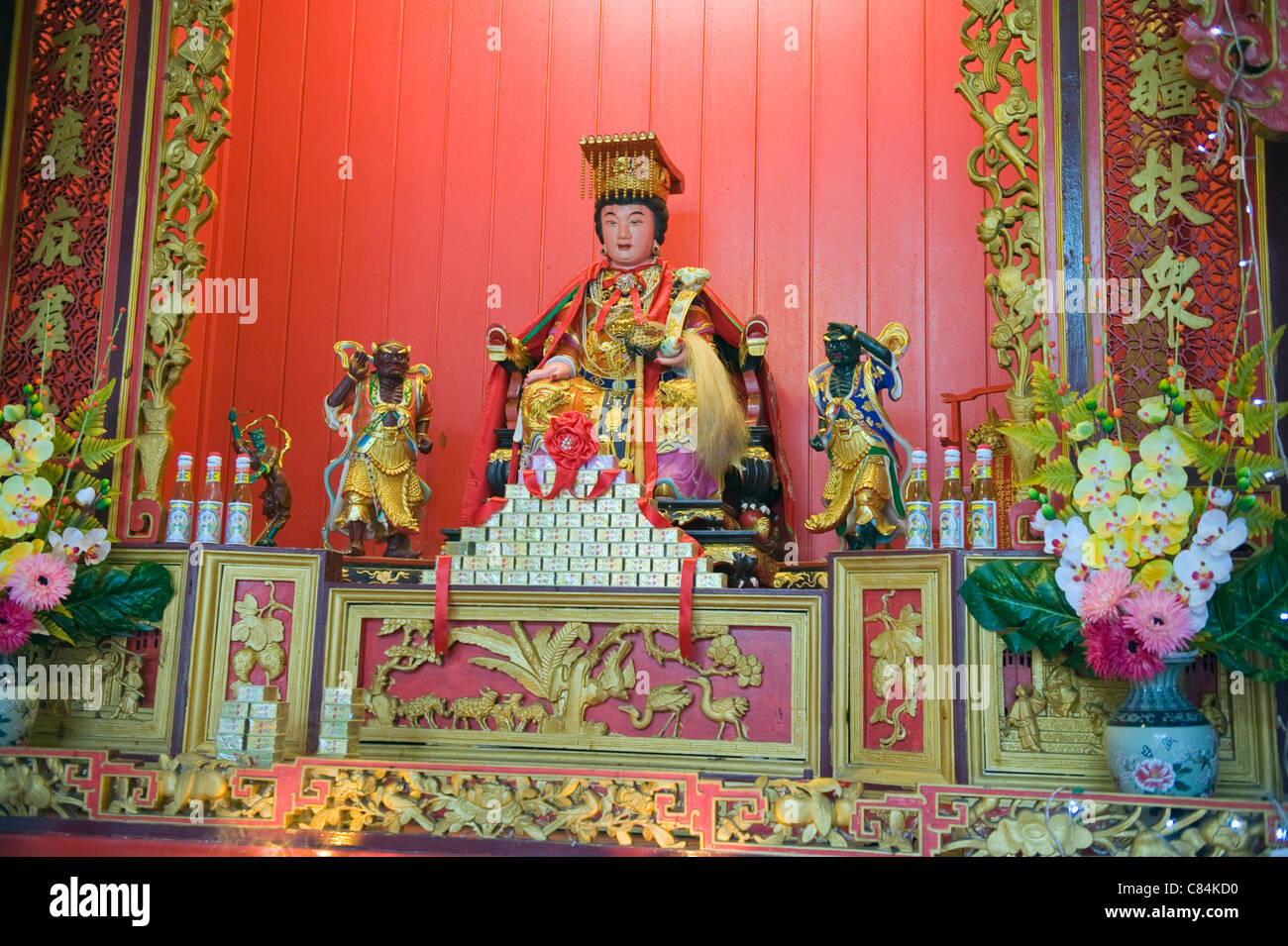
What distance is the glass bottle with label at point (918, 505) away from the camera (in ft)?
12.6

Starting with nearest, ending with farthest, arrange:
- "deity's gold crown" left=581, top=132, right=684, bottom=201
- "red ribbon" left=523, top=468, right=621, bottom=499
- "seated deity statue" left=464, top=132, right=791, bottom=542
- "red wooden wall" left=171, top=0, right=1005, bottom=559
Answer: "red ribbon" left=523, top=468, right=621, bottom=499
"seated deity statue" left=464, top=132, right=791, bottom=542
"deity's gold crown" left=581, top=132, right=684, bottom=201
"red wooden wall" left=171, top=0, right=1005, bottom=559

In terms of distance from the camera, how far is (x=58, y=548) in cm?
414

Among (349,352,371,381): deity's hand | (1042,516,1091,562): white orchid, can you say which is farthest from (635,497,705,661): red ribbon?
(349,352,371,381): deity's hand

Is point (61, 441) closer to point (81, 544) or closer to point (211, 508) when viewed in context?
point (81, 544)

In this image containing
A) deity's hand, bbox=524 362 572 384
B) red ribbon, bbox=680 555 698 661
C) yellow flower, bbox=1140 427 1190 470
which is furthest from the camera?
deity's hand, bbox=524 362 572 384

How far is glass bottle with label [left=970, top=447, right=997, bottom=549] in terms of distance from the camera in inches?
149

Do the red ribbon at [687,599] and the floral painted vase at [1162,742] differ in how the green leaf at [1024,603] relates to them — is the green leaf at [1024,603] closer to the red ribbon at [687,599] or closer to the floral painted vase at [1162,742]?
the floral painted vase at [1162,742]

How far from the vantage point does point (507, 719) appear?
4109 millimetres

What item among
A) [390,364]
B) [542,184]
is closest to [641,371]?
[390,364]

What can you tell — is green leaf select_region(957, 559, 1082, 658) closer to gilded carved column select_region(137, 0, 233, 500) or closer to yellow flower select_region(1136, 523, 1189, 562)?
yellow flower select_region(1136, 523, 1189, 562)

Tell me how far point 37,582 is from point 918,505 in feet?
8.75

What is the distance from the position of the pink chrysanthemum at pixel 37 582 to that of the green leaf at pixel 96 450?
0.40 meters

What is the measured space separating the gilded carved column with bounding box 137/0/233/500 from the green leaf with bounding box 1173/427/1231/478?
3.25 m

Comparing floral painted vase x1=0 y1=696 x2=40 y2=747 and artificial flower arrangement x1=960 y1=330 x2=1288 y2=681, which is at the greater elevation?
artificial flower arrangement x1=960 y1=330 x2=1288 y2=681
